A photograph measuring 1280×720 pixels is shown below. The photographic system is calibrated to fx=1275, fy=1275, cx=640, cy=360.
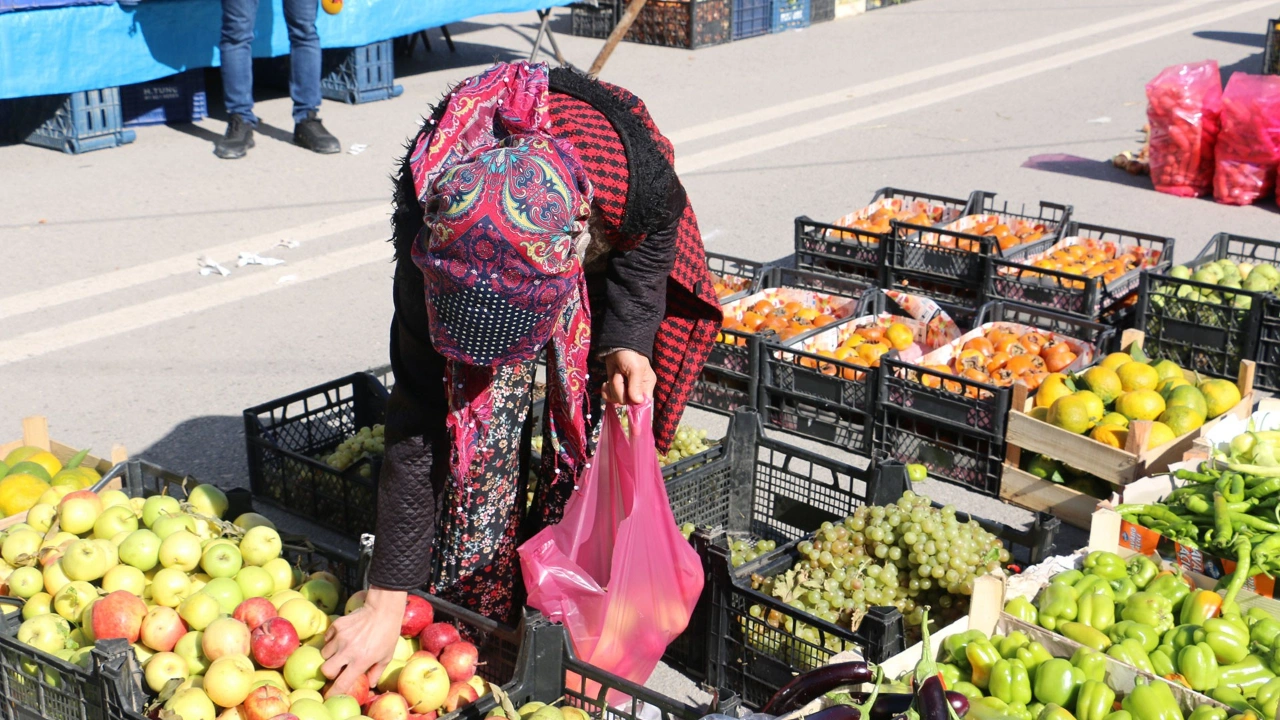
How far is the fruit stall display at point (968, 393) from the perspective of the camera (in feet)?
15.6

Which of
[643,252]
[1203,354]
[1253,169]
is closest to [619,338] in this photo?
[643,252]

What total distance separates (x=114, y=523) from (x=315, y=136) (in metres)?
6.36

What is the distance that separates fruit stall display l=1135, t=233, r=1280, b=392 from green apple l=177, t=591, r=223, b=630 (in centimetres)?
395

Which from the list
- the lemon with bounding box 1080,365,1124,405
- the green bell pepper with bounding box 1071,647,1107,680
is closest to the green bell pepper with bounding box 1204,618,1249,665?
the green bell pepper with bounding box 1071,647,1107,680

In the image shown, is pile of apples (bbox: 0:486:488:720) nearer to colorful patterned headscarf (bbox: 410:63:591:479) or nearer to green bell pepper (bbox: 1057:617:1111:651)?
colorful patterned headscarf (bbox: 410:63:591:479)

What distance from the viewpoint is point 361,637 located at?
2.85 m

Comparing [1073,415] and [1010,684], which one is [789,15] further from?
[1010,684]

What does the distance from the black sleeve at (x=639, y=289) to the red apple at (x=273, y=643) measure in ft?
3.23

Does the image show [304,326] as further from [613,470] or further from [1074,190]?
[1074,190]

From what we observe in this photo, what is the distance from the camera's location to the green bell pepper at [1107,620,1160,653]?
3.21 meters

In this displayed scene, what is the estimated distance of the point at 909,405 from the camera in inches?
192

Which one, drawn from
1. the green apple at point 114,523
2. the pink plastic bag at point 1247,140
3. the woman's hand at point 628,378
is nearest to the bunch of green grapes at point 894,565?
the woman's hand at point 628,378

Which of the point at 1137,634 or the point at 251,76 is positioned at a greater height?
the point at 251,76

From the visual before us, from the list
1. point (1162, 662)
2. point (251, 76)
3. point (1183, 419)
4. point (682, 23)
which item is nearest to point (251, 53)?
point (251, 76)
